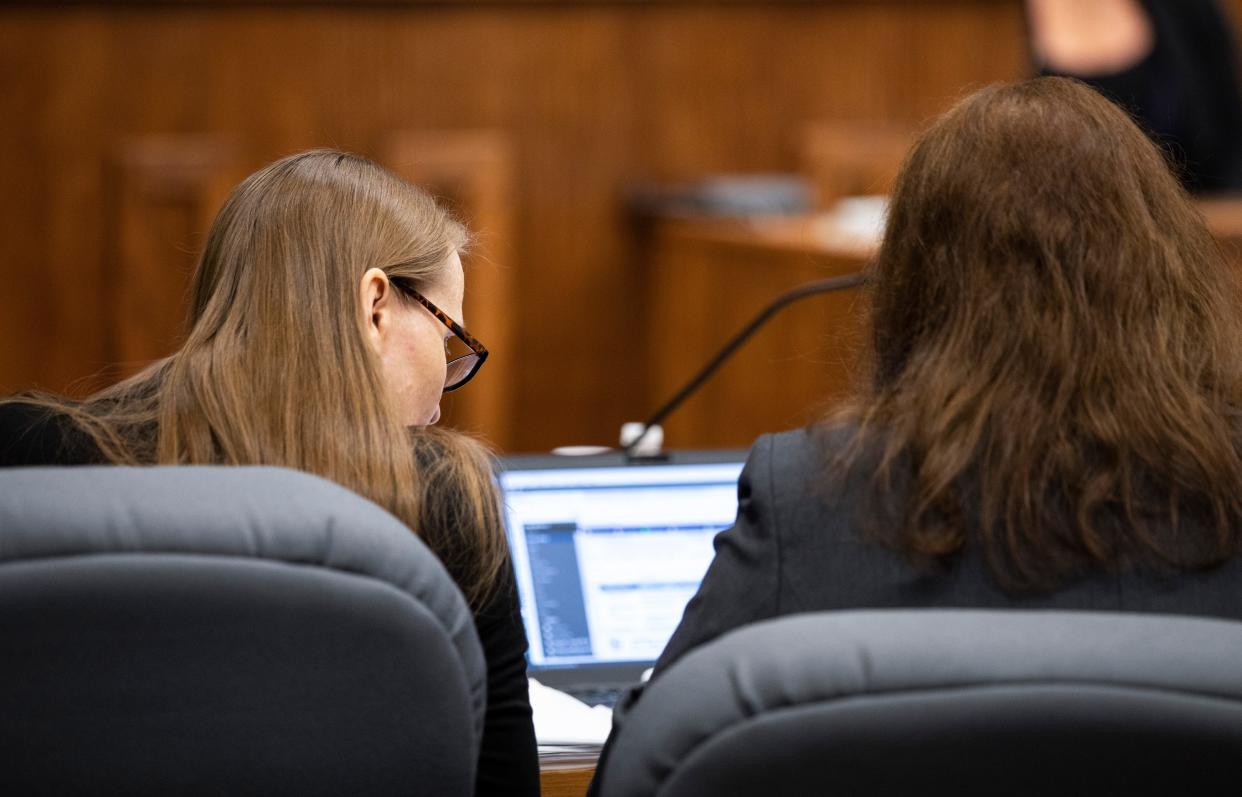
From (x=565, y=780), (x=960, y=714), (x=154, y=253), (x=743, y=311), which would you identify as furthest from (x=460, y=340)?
(x=154, y=253)

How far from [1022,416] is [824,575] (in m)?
0.19

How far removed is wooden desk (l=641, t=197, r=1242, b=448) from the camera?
340cm

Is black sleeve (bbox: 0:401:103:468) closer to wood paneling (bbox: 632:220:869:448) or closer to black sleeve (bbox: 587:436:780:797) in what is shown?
black sleeve (bbox: 587:436:780:797)

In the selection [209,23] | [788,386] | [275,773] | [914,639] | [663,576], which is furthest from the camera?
[209,23]

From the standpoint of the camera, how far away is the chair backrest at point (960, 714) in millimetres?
769

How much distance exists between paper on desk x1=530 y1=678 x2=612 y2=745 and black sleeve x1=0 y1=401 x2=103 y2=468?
0.48 m

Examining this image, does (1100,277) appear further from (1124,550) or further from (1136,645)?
(1136,645)

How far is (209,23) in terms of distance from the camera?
16.5 feet

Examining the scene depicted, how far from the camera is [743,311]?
4.20m

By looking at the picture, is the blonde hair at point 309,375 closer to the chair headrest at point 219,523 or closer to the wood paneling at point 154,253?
the chair headrest at point 219,523

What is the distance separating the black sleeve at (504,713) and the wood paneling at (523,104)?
3.50 m

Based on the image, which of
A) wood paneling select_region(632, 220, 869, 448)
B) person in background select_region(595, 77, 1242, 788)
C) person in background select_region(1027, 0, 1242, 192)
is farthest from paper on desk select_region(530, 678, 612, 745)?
person in background select_region(1027, 0, 1242, 192)

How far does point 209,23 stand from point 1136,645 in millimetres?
4721

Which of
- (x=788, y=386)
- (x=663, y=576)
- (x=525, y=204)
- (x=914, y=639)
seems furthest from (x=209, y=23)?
(x=914, y=639)
